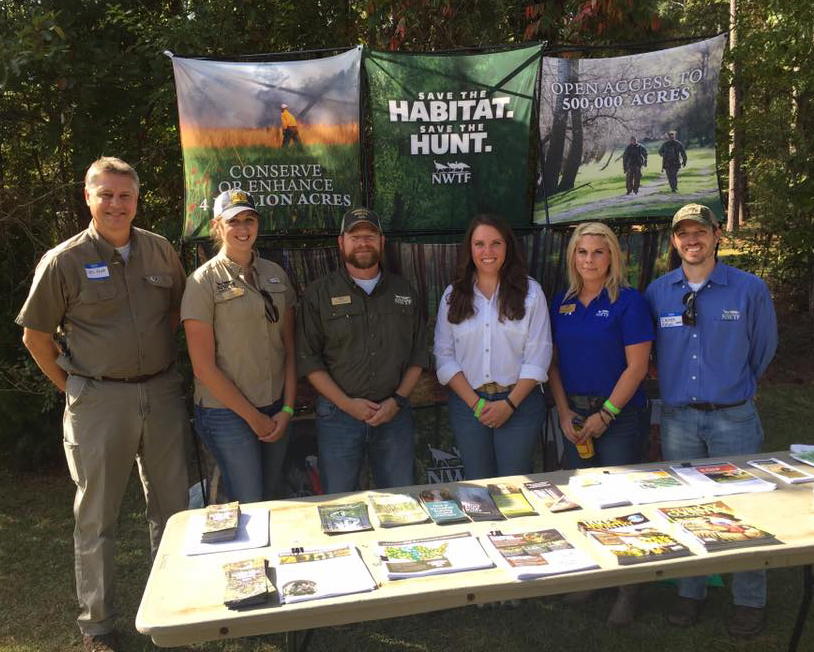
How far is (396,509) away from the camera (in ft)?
8.71

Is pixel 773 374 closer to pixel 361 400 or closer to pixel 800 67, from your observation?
pixel 800 67

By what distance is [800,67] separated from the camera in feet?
23.1

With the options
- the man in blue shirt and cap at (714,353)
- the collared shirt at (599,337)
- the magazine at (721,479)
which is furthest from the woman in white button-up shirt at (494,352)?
the magazine at (721,479)

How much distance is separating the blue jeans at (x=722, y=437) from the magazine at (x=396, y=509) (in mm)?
1312

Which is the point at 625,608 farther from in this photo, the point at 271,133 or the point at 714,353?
the point at 271,133

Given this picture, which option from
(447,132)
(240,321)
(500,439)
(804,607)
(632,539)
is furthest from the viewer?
(447,132)

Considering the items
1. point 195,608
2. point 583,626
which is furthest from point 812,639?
point 195,608

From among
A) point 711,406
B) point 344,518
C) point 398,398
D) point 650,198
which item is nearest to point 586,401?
point 711,406

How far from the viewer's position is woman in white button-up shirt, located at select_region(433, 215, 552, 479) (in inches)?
131

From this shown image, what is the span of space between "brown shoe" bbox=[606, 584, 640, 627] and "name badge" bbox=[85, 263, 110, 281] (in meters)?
2.78

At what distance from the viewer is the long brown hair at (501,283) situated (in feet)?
10.9

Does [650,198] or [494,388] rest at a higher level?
[650,198]

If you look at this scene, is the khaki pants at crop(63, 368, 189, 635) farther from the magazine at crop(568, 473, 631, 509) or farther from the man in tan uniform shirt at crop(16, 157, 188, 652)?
the magazine at crop(568, 473, 631, 509)

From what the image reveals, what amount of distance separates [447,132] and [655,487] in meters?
2.38
